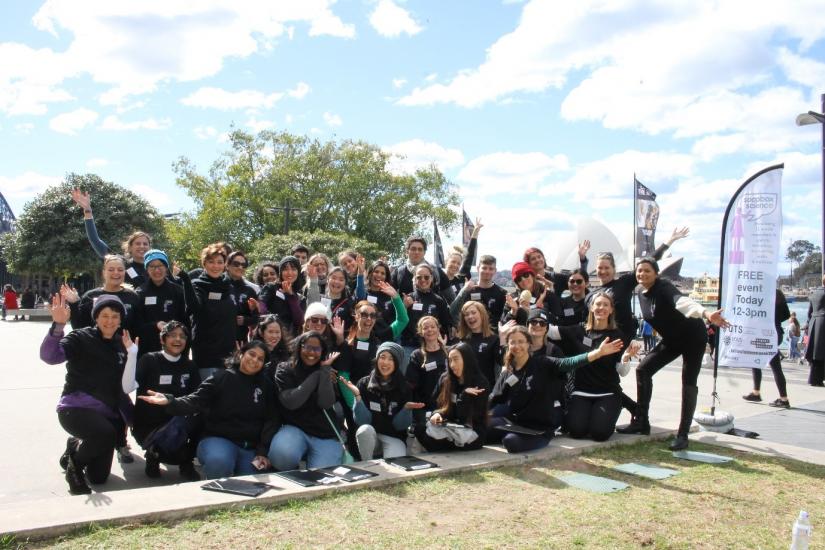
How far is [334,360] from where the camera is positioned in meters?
5.99

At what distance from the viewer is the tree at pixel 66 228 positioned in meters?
33.6

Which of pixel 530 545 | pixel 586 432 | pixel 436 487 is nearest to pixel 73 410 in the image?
pixel 436 487

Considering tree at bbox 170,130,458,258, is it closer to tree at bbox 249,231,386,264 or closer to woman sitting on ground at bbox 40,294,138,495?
tree at bbox 249,231,386,264

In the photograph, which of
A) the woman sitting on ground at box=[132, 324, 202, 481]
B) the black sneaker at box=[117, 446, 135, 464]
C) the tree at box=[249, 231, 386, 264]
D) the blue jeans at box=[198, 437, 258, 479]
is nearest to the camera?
the blue jeans at box=[198, 437, 258, 479]

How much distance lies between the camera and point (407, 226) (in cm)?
4359

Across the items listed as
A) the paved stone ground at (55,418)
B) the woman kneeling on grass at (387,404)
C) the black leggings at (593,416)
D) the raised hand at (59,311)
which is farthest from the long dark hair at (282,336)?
the black leggings at (593,416)

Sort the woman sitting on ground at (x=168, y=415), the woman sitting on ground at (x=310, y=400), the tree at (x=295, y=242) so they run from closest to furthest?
the woman sitting on ground at (x=168, y=415) → the woman sitting on ground at (x=310, y=400) → the tree at (x=295, y=242)

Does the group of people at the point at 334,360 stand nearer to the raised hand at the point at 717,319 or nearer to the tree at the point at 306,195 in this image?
the raised hand at the point at 717,319

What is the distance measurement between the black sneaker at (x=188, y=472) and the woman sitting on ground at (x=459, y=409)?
1.95 metres

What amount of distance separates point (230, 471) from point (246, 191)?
1449 inches

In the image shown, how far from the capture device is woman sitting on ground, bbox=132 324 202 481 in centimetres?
518

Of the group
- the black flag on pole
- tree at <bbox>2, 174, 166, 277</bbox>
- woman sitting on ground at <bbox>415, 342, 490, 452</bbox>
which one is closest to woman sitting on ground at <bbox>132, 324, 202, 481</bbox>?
woman sitting on ground at <bbox>415, 342, 490, 452</bbox>

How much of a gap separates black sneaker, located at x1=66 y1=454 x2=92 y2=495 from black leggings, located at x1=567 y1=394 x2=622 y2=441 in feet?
14.1

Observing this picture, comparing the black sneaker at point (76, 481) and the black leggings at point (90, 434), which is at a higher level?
the black leggings at point (90, 434)
